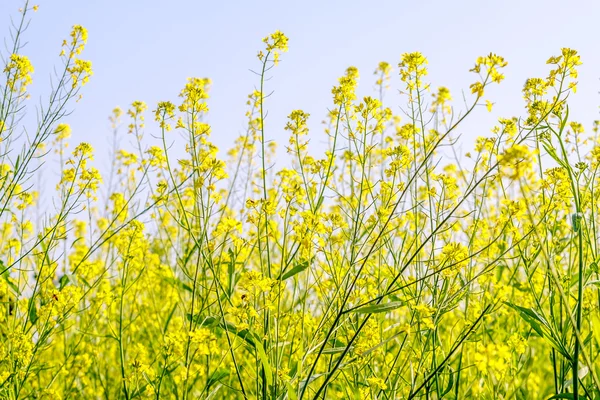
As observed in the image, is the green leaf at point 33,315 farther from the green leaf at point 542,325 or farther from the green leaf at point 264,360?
the green leaf at point 542,325

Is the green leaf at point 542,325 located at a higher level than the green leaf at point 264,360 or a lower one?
higher

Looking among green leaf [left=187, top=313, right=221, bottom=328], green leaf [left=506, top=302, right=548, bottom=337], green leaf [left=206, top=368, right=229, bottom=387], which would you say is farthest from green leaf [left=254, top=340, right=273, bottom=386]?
green leaf [left=506, top=302, right=548, bottom=337]

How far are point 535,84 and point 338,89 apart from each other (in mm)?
816

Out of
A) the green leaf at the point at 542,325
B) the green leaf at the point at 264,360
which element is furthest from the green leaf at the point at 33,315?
the green leaf at the point at 542,325

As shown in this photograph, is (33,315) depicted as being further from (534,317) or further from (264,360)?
(534,317)

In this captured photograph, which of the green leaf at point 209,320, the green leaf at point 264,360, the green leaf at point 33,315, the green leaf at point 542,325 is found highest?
the green leaf at point 33,315

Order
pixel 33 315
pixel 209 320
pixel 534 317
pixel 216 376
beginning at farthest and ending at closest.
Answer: pixel 33 315 → pixel 216 376 → pixel 209 320 → pixel 534 317

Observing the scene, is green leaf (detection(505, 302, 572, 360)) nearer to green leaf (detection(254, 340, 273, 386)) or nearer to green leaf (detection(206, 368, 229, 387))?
green leaf (detection(254, 340, 273, 386))

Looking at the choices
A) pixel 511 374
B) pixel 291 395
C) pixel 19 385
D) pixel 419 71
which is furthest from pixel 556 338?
pixel 19 385

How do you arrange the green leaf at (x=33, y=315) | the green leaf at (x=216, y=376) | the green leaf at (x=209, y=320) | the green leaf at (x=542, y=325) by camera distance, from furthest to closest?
the green leaf at (x=33, y=315) < the green leaf at (x=216, y=376) < the green leaf at (x=209, y=320) < the green leaf at (x=542, y=325)

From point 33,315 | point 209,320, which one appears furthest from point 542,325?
point 33,315

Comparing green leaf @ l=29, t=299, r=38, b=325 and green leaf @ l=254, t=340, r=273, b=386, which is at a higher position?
green leaf @ l=29, t=299, r=38, b=325

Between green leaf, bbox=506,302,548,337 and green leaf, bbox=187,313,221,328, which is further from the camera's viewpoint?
green leaf, bbox=187,313,221,328

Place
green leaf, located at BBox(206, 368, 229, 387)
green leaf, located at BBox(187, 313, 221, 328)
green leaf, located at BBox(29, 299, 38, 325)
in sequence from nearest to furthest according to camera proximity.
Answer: green leaf, located at BBox(187, 313, 221, 328)
green leaf, located at BBox(206, 368, 229, 387)
green leaf, located at BBox(29, 299, 38, 325)
